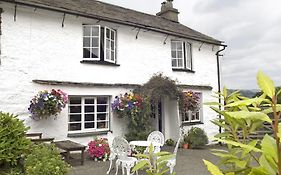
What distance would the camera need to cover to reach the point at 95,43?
10.6m

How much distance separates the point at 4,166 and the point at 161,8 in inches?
560

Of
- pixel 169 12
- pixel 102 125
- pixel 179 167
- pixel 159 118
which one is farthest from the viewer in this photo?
pixel 169 12

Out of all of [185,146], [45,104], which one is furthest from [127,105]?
[185,146]

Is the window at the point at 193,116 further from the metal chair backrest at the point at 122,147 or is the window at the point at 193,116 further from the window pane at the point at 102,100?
the metal chair backrest at the point at 122,147

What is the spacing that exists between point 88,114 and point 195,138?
529cm

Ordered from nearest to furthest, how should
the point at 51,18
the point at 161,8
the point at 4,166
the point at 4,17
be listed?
1. the point at 4,166
2. the point at 4,17
3. the point at 51,18
4. the point at 161,8

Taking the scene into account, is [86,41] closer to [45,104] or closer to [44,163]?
[45,104]

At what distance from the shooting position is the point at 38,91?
9.05m

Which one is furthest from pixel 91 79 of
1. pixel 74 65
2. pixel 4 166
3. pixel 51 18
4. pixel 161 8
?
pixel 161 8

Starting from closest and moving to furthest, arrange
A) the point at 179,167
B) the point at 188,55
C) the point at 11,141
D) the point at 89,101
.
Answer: the point at 11,141 → the point at 179,167 → the point at 89,101 → the point at 188,55

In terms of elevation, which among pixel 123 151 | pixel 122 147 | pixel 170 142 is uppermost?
pixel 122 147

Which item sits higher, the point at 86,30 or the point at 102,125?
the point at 86,30

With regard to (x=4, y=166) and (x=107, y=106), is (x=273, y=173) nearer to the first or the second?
(x=4, y=166)

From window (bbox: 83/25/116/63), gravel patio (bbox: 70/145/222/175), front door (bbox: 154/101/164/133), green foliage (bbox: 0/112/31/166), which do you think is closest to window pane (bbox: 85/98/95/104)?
window (bbox: 83/25/116/63)
